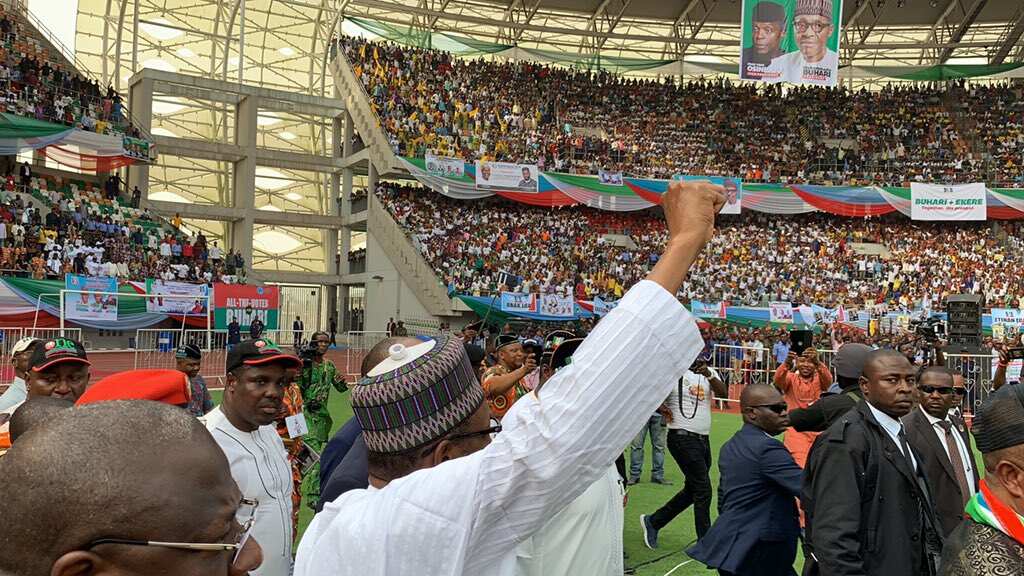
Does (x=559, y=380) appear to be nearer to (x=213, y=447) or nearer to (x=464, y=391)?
(x=464, y=391)

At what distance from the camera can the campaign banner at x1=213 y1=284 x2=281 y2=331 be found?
2039cm

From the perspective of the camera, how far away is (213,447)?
51.9 inches

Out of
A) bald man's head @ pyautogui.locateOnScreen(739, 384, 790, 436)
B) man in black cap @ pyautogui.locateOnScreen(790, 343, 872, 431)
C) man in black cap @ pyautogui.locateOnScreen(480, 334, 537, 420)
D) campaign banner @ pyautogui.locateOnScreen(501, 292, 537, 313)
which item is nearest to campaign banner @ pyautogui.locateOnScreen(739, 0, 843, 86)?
campaign banner @ pyautogui.locateOnScreen(501, 292, 537, 313)

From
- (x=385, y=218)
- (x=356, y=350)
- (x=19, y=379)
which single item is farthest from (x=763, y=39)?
(x=19, y=379)

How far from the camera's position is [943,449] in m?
4.43

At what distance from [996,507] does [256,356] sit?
3.31 metres

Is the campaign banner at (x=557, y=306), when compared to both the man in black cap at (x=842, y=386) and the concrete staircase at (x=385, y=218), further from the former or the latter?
the man in black cap at (x=842, y=386)

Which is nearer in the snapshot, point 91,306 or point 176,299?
point 91,306

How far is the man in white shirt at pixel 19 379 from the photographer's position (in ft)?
17.5

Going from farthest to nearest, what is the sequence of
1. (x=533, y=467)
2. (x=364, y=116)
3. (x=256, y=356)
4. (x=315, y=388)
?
(x=364, y=116), (x=315, y=388), (x=256, y=356), (x=533, y=467)

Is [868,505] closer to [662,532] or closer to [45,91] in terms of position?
[662,532]

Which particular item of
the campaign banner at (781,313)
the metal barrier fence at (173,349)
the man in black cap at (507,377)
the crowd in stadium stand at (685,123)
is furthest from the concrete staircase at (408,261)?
the man in black cap at (507,377)

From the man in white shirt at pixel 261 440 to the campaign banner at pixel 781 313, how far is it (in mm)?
25347

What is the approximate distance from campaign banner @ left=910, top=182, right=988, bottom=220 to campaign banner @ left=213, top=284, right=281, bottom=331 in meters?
24.8
